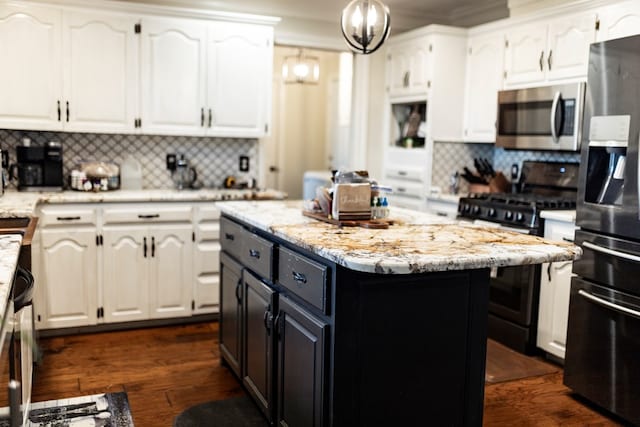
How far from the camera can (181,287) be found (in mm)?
4281

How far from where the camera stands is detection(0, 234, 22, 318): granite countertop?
1529 millimetres

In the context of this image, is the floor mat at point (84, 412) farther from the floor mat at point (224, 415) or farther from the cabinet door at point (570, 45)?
the cabinet door at point (570, 45)

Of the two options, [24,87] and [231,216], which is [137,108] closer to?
[24,87]

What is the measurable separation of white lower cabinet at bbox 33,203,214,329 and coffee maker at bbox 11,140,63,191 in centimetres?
43

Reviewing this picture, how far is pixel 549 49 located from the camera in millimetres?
4047

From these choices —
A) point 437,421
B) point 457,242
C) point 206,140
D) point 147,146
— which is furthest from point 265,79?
point 437,421

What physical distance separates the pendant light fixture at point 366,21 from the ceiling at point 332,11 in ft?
7.83

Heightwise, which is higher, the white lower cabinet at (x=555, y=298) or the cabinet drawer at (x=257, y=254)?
the cabinet drawer at (x=257, y=254)

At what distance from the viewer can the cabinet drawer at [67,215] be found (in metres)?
3.87

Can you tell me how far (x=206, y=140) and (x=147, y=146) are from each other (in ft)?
1.54

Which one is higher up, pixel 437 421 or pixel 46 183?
pixel 46 183

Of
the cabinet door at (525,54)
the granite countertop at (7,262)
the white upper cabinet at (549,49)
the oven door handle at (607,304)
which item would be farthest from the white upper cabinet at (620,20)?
the granite countertop at (7,262)

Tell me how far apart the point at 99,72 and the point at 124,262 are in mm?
1327

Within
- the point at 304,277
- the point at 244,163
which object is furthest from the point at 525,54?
the point at 304,277
